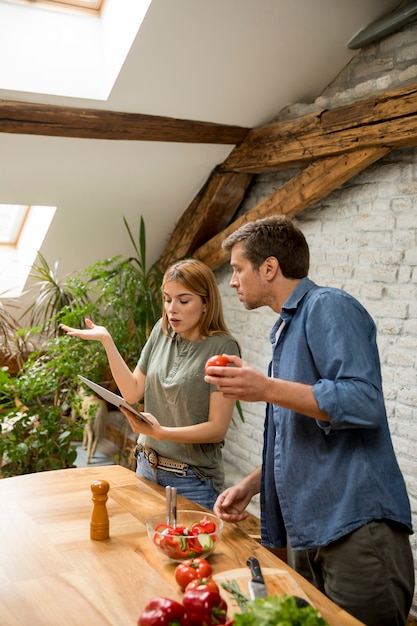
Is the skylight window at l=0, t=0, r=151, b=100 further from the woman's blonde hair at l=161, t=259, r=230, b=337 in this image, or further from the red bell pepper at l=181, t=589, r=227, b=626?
the red bell pepper at l=181, t=589, r=227, b=626

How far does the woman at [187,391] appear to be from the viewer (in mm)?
2494

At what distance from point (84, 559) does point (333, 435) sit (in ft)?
2.46

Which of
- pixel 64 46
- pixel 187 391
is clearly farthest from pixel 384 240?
pixel 64 46

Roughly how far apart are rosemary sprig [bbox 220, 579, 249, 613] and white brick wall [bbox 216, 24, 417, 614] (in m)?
2.15

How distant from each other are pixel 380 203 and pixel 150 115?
4.84 ft

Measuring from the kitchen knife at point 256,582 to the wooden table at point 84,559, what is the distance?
3.0 inches

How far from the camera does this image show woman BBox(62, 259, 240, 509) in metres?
2.49

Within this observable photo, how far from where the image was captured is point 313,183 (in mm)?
4121

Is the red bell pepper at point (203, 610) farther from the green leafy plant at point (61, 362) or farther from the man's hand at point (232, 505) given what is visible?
the green leafy plant at point (61, 362)

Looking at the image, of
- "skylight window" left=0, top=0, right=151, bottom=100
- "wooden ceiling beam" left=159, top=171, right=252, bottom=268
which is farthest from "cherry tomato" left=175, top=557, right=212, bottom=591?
"wooden ceiling beam" left=159, top=171, right=252, bottom=268

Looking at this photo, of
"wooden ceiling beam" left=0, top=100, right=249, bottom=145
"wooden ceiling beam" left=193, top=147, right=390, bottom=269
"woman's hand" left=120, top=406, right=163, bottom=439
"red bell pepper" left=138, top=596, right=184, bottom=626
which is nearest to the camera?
"red bell pepper" left=138, top=596, right=184, bottom=626

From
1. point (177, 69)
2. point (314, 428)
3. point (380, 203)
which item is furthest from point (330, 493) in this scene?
point (177, 69)

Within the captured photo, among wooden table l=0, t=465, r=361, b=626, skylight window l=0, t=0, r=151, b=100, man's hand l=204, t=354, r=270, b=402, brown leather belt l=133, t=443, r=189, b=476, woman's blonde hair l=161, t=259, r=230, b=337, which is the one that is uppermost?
skylight window l=0, t=0, r=151, b=100

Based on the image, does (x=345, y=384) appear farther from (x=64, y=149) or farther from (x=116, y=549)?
(x=64, y=149)
